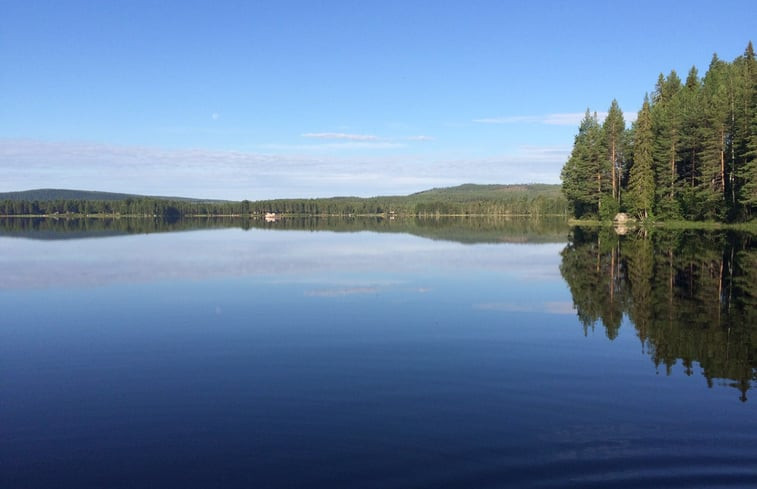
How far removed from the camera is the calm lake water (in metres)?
7.67

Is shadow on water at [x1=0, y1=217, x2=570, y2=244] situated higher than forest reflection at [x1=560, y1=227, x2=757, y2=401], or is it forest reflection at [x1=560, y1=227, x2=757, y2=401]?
shadow on water at [x1=0, y1=217, x2=570, y2=244]

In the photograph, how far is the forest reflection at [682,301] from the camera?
12914mm

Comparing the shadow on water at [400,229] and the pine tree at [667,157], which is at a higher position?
the pine tree at [667,157]

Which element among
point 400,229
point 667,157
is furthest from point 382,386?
point 400,229

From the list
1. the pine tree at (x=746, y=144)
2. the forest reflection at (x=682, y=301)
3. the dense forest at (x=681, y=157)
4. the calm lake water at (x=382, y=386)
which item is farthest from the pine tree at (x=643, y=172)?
the calm lake water at (x=382, y=386)

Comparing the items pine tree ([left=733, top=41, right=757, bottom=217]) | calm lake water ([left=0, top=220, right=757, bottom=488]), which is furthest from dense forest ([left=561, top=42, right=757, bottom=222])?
calm lake water ([left=0, top=220, right=757, bottom=488])

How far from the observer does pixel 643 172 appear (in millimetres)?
70000

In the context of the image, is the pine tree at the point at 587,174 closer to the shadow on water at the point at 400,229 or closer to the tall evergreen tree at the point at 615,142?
the tall evergreen tree at the point at 615,142

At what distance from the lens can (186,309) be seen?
19672 millimetres

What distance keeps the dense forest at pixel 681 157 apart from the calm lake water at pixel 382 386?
40892 mm

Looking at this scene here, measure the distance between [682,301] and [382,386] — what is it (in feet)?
41.8

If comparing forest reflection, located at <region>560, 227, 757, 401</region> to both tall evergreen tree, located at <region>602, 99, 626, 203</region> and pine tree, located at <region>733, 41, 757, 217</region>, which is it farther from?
tall evergreen tree, located at <region>602, 99, 626, 203</region>

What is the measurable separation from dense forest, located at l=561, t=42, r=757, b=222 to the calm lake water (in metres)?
40.9

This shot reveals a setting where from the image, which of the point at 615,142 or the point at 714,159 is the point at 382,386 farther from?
the point at 615,142
